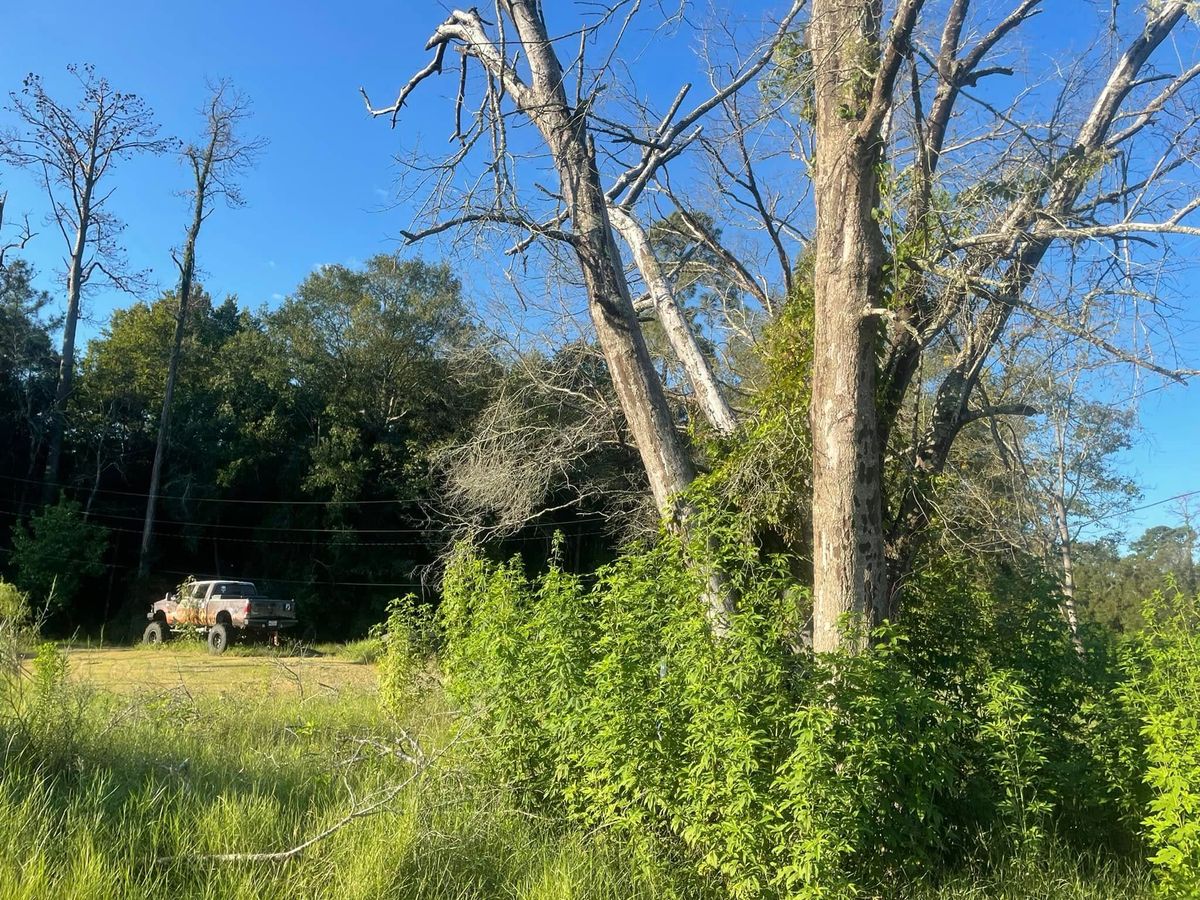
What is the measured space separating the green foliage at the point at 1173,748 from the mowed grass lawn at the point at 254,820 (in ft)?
8.18

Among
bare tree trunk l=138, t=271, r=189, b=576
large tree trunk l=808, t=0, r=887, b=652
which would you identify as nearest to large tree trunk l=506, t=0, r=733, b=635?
large tree trunk l=808, t=0, r=887, b=652

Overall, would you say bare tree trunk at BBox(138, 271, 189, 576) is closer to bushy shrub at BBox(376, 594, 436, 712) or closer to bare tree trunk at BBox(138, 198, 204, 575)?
bare tree trunk at BBox(138, 198, 204, 575)

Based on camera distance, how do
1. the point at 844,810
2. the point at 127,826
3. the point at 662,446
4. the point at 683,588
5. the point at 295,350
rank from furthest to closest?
the point at 295,350
the point at 662,446
the point at 683,588
the point at 127,826
the point at 844,810

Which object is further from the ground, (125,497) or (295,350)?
(295,350)

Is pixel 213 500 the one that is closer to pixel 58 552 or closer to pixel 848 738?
pixel 58 552

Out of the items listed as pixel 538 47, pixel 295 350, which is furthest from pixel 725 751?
pixel 295 350

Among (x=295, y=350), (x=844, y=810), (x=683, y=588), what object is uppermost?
(x=295, y=350)

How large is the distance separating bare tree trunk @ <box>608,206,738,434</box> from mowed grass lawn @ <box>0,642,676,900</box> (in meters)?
3.60

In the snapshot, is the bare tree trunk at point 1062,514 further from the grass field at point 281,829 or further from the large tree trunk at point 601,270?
the grass field at point 281,829

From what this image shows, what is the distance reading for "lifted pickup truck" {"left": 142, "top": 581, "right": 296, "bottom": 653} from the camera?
22.0m

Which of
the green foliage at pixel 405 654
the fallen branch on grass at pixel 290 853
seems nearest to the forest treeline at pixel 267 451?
the green foliage at pixel 405 654

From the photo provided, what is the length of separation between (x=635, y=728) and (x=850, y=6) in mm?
4861

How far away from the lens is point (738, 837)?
4.11 metres

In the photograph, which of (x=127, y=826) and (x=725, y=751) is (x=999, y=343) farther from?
(x=127, y=826)
